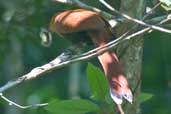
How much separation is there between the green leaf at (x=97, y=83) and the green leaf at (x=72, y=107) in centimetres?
4

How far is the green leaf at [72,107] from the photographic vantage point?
211 cm

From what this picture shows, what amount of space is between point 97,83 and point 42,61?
1.92 m

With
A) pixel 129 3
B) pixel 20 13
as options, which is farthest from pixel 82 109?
pixel 20 13

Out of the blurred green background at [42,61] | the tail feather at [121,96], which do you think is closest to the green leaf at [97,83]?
the tail feather at [121,96]

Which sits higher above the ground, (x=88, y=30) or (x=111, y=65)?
(x=88, y=30)

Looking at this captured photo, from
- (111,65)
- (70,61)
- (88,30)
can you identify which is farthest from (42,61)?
(70,61)

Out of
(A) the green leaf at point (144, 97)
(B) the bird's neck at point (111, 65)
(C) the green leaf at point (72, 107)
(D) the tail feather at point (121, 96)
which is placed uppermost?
(B) the bird's neck at point (111, 65)

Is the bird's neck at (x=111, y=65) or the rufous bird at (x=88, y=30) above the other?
the rufous bird at (x=88, y=30)

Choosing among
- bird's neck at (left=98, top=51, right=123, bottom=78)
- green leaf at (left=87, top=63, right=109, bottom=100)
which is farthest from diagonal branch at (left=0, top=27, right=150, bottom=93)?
bird's neck at (left=98, top=51, right=123, bottom=78)

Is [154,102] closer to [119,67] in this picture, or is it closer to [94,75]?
[119,67]

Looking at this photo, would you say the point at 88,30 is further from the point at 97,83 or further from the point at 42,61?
the point at 42,61

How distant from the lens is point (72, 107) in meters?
2.11

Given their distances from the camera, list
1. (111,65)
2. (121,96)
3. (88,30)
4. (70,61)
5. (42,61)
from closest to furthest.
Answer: (70,61) < (121,96) < (111,65) < (88,30) < (42,61)

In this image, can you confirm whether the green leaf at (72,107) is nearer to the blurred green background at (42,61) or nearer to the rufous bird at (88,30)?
the rufous bird at (88,30)
